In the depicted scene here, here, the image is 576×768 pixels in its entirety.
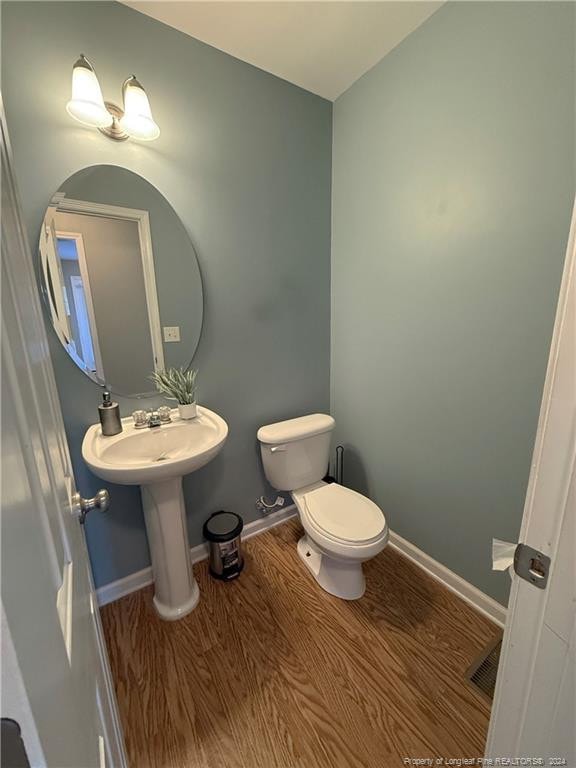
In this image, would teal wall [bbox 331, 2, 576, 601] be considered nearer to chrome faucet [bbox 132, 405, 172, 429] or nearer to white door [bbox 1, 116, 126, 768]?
chrome faucet [bbox 132, 405, 172, 429]

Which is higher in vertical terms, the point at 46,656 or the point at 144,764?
the point at 46,656

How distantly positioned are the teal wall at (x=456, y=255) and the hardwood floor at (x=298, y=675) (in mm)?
367

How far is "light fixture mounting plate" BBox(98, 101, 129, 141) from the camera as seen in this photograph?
3.89 ft

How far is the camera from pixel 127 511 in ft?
4.83

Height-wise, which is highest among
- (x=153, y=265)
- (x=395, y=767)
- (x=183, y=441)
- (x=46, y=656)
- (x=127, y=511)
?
(x=153, y=265)

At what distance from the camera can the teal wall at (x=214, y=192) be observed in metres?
1.10

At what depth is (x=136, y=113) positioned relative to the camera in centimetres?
117

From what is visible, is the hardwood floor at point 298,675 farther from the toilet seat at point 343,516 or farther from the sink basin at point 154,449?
the sink basin at point 154,449

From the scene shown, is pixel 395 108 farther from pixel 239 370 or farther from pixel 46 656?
pixel 46 656

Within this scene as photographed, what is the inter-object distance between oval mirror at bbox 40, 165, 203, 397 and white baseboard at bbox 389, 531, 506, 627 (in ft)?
5.08

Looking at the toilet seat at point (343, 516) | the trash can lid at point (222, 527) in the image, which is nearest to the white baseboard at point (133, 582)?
the trash can lid at point (222, 527)

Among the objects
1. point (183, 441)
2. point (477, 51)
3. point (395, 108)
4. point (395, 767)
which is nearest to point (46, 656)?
point (183, 441)

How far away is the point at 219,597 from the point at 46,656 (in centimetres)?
147

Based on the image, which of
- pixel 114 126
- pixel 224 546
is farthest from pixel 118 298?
pixel 224 546
